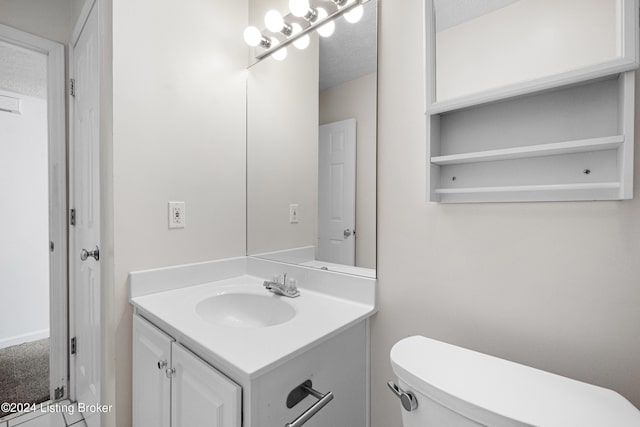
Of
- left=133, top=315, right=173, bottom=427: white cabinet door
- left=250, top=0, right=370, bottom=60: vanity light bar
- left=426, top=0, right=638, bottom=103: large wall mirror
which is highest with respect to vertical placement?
left=250, top=0, right=370, bottom=60: vanity light bar

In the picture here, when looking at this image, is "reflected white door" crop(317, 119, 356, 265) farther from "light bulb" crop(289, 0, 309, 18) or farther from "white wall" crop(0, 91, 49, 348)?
"white wall" crop(0, 91, 49, 348)

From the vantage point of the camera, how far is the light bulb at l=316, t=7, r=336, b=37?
1273 millimetres

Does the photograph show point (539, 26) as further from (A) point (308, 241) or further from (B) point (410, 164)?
(A) point (308, 241)

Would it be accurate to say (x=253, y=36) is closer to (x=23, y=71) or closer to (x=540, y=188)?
(x=540, y=188)

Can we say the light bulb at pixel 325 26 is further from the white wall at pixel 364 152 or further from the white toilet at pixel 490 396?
the white toilet at pixel 490 396

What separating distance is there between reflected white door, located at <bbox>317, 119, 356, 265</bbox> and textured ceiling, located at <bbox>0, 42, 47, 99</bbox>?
6.13 feet

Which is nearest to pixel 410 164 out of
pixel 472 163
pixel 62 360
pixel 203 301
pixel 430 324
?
pixel 472 163

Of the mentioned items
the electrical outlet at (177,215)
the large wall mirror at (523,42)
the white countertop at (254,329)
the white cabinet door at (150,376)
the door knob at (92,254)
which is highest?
the large wall mirror at (523,42)

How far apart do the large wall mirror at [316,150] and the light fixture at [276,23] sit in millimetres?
87

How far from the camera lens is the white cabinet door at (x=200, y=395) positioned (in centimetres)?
74

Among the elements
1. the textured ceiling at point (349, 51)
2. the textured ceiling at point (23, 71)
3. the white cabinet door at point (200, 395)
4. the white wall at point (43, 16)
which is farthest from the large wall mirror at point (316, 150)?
the textured ceiling at point (23, 71)

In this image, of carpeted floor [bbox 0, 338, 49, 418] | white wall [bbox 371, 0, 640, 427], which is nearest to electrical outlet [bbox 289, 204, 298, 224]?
white wall [bbox 371, 0, 640, 427]

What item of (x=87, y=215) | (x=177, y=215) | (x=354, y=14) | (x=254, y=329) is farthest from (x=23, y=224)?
(x=354, y=14)

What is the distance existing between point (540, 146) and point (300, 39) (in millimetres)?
1135
